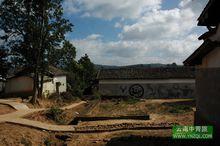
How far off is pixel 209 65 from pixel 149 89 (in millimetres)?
34200

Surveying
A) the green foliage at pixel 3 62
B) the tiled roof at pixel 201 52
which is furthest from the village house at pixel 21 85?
the tiled roof at pixel 201 52

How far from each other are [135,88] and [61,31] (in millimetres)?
19916

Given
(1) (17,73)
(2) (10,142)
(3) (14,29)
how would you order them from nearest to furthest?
(2) (10,142), (3) (14,29), (1) (17,73)

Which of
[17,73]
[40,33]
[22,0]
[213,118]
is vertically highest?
[22,0]

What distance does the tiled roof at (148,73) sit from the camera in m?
46.9

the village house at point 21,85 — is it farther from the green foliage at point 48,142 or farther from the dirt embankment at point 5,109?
the green foliage at point 48,142

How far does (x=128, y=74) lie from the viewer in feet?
160

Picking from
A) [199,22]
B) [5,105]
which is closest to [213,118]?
[199,22]

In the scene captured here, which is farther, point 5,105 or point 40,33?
point 40,33

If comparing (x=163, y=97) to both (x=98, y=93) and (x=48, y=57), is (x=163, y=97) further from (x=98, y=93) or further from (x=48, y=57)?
(x=48, y=57)

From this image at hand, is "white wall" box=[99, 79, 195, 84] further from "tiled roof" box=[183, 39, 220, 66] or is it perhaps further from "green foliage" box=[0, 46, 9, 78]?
"tiled roof" box=[183, 39, 220, 66]

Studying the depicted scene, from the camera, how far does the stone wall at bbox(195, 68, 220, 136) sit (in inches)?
465

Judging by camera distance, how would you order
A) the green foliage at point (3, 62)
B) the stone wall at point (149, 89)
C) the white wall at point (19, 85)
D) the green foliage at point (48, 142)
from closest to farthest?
the green foliage at point (48, 142) < the green foliage at point (3, 62) < the white wall at point (19, 85) < the stone wall at point (149, 89)

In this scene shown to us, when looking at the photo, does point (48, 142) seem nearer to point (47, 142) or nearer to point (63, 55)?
point (47, 142)
